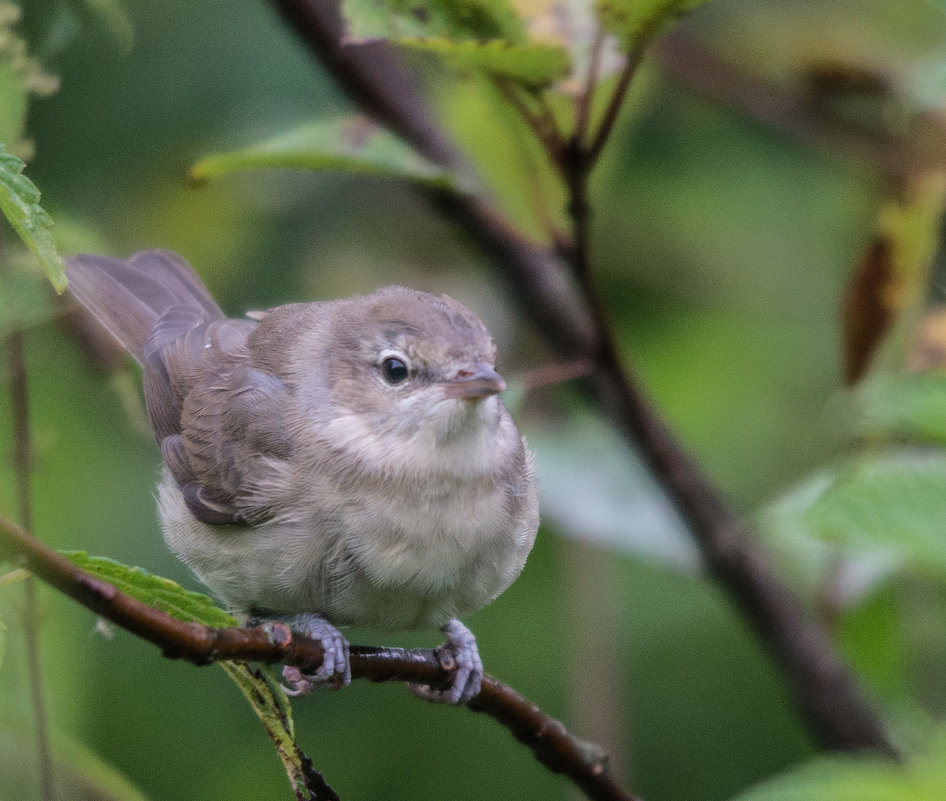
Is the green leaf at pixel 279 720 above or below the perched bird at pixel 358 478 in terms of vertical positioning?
above

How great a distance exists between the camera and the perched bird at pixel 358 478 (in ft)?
8.91

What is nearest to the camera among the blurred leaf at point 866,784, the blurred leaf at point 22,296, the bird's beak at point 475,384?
the blurred leaf at point 866,784

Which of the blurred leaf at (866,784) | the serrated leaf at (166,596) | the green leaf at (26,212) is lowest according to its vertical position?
the blurred leaf at (866,784)

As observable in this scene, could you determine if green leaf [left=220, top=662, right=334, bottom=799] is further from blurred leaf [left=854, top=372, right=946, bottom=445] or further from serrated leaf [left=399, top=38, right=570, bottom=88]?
blurred leaf [left=854, top=372, right=946, bottom=445]

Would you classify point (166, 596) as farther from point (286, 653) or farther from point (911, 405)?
point (911, 405)

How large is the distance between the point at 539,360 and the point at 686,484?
5.39 feet

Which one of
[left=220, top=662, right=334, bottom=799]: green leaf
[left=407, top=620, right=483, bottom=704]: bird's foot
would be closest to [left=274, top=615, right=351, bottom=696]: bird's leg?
[left=220, top=662, right=334, bottom=799]: green leaf

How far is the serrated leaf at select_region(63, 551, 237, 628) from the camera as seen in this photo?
1.71m

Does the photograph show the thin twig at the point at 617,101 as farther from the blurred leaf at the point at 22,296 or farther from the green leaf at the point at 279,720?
the green leaf at the point at 279,720

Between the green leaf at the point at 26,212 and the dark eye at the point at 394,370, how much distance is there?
1.34 meters

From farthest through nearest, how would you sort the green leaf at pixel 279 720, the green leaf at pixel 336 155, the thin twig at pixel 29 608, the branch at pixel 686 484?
the branch at pixel 686 484 → the green leaf at pixel 336 155 → the thin twig at pixel 29 608 → the green leaf at pixel 279 720

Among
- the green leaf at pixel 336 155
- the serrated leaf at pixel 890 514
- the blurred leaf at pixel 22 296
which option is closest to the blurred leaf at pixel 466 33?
the green leaf at pixel 336 155

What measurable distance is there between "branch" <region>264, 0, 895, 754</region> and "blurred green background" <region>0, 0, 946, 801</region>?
199mm

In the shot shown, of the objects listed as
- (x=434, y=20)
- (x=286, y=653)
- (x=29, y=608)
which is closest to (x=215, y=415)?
(x=29, y=608)
